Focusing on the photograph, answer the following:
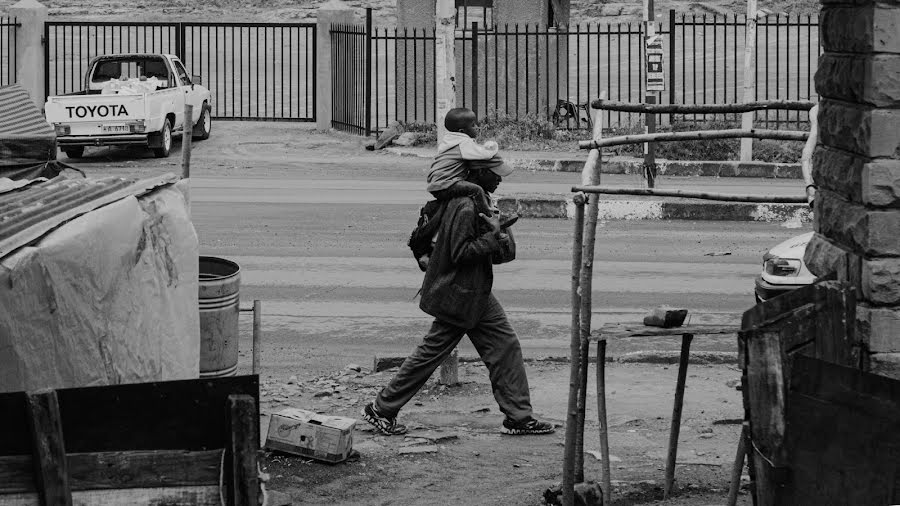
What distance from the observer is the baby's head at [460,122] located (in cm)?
788

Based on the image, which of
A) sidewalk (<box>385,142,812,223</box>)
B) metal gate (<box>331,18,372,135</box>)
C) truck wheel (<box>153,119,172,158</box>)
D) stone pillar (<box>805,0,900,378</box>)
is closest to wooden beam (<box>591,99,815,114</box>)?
stone pillar (<box>805,0,900,378</box>)

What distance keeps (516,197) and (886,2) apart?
1135cm

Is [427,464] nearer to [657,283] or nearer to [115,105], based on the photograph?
[657,283]

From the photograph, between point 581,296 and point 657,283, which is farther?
point 657,283

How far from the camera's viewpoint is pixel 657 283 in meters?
11.9

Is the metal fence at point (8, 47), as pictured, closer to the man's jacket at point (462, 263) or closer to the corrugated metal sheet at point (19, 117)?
Answer: the corrugated metal sheet at point (19, 117)

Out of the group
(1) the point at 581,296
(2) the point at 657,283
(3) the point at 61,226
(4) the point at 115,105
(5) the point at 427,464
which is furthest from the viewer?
(4) the point at 115,105

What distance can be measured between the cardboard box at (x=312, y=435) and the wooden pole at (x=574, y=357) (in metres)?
1.54

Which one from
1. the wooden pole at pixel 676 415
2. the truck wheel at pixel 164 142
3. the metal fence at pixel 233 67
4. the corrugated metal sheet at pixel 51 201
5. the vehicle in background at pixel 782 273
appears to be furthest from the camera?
the metal fence at pixel 233 67

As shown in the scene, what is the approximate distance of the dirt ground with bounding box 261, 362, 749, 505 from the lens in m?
6.79

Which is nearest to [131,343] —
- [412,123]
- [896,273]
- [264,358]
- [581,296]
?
[581,296]

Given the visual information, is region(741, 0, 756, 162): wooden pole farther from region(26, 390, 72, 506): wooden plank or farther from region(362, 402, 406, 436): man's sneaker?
region(26, 390, 72, 506): wooden plank

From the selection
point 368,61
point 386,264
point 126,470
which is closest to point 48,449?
point 126,470

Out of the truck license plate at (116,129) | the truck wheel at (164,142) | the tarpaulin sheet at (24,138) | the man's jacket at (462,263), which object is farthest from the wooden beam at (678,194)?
the truck wheel at (164,142)
